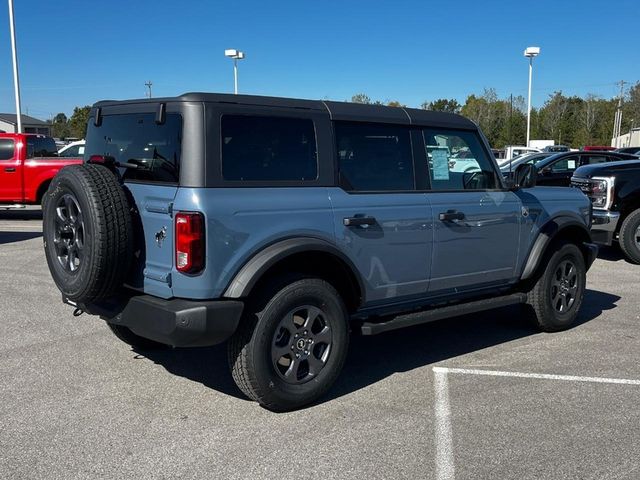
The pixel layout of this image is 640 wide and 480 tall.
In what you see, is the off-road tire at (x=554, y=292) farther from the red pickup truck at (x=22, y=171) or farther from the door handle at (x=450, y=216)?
the red pickup truck at (x=22, y=171)

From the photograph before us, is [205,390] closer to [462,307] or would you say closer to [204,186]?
[204,186]

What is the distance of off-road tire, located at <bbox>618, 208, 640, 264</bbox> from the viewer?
988 centimetres

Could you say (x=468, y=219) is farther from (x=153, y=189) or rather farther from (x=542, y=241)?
(x=153, y=189)

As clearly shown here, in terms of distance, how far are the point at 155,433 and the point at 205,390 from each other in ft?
2.38

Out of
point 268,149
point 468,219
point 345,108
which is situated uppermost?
point 345,108

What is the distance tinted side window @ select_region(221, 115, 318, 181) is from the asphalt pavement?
1524 millimetres

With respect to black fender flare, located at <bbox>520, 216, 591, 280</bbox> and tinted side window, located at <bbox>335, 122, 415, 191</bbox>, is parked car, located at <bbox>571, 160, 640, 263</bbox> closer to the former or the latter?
black fender flare, located at <bbox>520, 216, 591, 280</bbox>

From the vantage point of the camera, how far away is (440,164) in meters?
5.04

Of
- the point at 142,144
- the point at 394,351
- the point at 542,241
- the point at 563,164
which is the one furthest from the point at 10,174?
the point at 563,164

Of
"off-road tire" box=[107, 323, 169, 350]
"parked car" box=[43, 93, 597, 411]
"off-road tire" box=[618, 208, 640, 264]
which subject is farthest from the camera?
"off-road tire" box=[618, 208, 640, 264]

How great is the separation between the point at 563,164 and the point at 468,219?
416 inches

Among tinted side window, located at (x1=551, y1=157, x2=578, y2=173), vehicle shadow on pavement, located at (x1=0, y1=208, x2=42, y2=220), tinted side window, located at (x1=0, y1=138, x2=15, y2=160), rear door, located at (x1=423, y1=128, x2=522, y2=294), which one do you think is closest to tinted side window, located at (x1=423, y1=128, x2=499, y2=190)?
rear door, located at (x1=423, y1=128, x2=522, y2=294)

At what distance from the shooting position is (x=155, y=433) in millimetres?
3754

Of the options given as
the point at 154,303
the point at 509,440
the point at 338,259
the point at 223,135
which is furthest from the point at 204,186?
the point at 509,440
